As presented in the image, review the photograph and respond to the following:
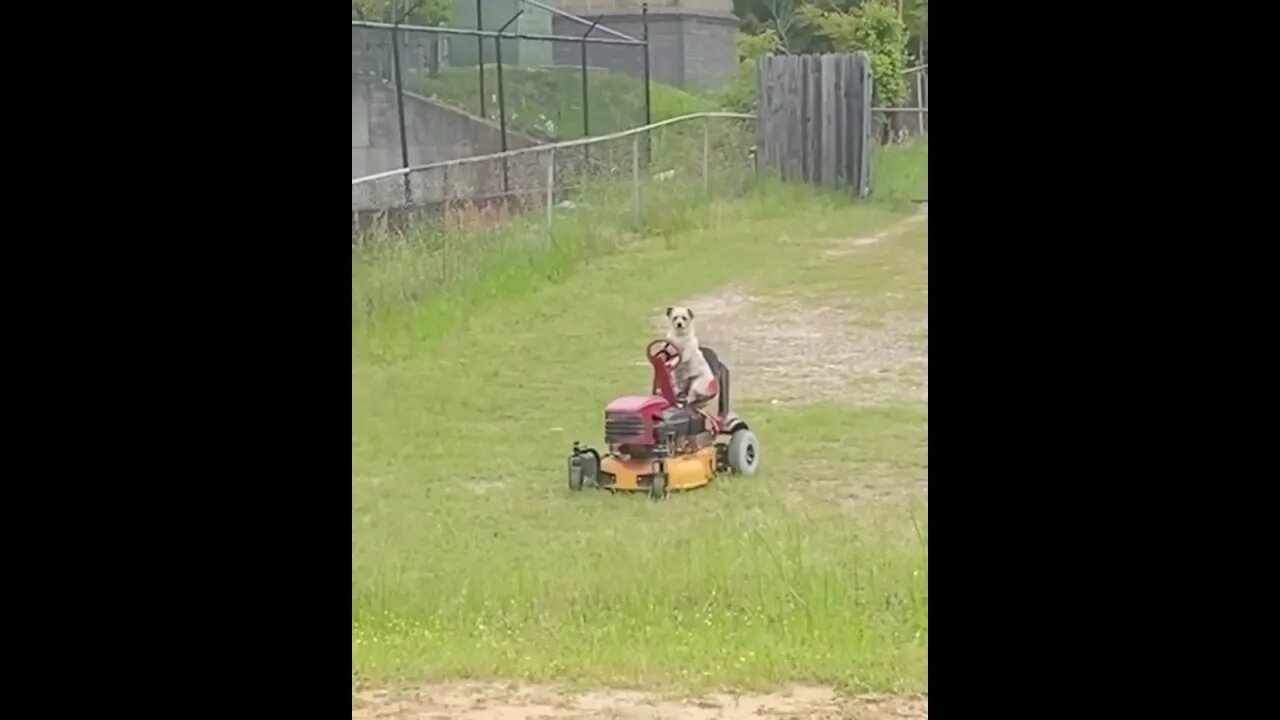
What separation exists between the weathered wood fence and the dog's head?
0.22 meters

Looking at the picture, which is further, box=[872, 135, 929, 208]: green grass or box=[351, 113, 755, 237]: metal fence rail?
box=[351, 113, 755, 237]: metal fence rail

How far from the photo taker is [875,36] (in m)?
1.72

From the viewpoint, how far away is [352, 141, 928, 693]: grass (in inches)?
67.4

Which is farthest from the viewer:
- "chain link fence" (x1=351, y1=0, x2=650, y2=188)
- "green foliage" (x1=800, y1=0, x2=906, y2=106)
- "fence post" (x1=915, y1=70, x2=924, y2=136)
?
"chain link fence" (x1=351, y1=0, x2=650, y2=188)

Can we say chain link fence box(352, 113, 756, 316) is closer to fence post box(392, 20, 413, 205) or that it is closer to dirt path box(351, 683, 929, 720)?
fence post box(392, 20, 413, 205)

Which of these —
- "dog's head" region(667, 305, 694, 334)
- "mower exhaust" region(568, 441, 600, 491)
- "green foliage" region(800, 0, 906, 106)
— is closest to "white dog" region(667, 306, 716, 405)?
"dog's head" region(667, 305, 694, 334)

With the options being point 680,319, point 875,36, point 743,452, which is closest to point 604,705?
point 743,452

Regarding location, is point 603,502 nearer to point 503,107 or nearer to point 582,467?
point 582,467

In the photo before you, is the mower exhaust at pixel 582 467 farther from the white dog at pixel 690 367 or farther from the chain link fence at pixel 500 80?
the chain link fence at pixel 500 80
